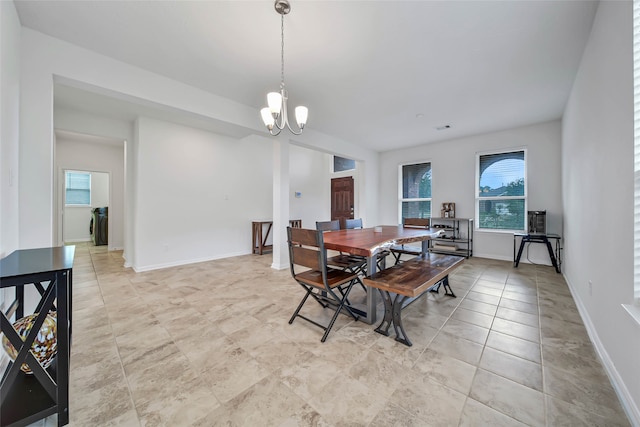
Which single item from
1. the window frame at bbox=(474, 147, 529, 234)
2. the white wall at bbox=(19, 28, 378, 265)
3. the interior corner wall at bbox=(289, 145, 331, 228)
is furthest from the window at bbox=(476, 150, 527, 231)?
the white wall at bbox=(19, 28, 378, 265)

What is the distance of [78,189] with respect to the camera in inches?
308

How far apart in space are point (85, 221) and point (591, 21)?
1163cm

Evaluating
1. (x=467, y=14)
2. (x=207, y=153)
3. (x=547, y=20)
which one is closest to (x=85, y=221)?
(x=207, y=153)

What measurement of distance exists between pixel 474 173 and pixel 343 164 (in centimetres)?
346

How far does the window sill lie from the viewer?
3.84 ft

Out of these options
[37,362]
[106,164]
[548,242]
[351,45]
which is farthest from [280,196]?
[106,164]

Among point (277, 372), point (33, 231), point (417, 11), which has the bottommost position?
point (277, 372)

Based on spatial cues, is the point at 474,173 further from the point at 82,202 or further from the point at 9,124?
the point at 82,202

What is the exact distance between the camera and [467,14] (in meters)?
1.89

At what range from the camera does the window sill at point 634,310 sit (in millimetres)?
1171

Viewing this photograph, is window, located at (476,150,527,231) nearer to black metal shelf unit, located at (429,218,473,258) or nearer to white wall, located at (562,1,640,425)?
black metal shelf unit, located at (429,218,473,258)

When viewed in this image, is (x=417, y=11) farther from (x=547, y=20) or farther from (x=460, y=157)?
(x=460, y=157)

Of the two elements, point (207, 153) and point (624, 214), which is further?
point (207, 153)

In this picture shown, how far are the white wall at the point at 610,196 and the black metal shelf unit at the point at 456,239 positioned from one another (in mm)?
2680
